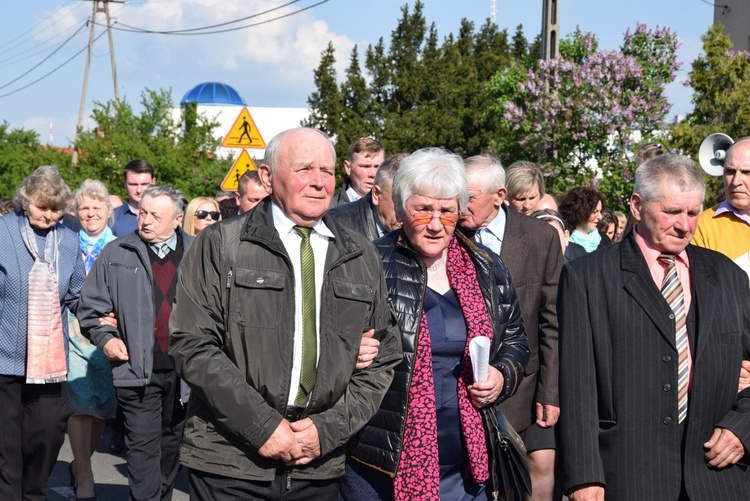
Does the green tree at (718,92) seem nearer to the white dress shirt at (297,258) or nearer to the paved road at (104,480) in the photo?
the paved road at (104,480)

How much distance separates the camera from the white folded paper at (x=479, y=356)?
4.15 meters

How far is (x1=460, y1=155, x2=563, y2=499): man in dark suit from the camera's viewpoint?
18.9 feet

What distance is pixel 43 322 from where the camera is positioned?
6703 mm

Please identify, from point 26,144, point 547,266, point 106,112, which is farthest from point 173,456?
point 26,144

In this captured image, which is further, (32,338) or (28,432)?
(28,432)

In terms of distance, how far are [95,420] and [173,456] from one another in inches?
33.6

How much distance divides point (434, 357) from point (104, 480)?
497cm

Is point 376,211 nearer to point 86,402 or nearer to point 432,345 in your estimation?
point 432,345

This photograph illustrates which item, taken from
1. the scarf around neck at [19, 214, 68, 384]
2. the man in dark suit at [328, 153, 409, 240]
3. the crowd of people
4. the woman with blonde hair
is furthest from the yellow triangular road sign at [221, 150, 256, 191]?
the crowd of people

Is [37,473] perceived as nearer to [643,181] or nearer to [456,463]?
[456,463]

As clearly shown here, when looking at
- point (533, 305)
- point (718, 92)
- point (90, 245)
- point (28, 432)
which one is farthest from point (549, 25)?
point (28, 432)

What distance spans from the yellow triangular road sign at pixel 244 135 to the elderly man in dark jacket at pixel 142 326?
7.48 meters

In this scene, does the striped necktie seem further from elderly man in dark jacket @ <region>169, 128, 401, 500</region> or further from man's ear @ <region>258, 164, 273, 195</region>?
man's ear @ <region>258, 164, 273, 195</region>

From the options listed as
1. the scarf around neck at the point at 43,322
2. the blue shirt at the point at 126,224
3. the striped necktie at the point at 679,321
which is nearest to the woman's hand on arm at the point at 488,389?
the striped necktie at the point at 679,321
